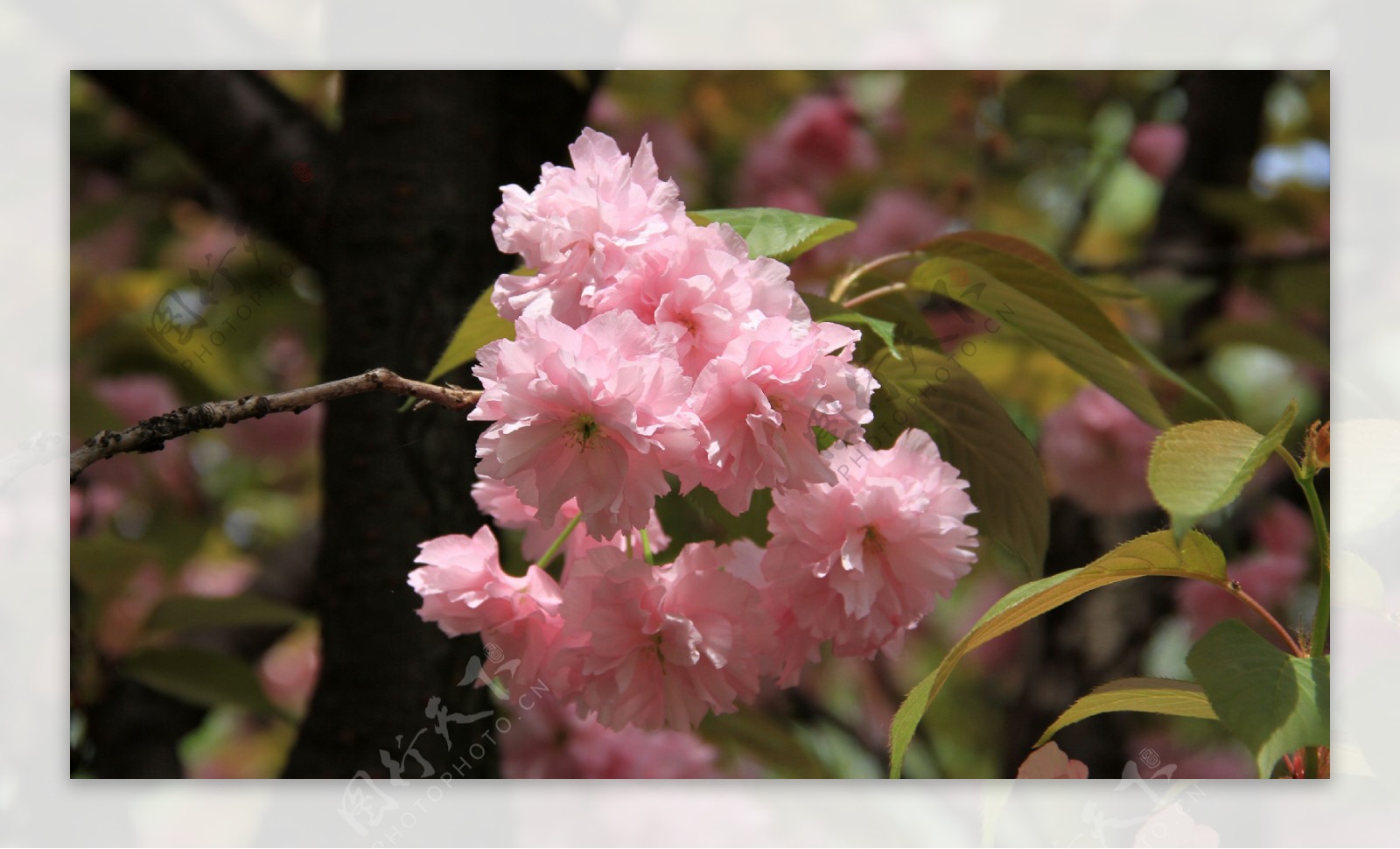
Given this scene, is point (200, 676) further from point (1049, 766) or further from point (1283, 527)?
point (1283, 527)

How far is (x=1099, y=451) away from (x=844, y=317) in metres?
0.80

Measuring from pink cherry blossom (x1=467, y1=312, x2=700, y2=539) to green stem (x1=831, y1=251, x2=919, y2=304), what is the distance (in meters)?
0.21

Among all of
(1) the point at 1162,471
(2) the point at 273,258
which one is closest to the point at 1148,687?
(1) the point at 1162,471

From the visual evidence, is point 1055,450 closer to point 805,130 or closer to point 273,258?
point 805,130

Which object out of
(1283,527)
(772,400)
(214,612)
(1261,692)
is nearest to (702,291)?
(772,400)

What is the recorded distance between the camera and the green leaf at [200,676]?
107cm

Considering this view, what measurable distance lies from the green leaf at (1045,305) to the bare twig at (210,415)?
0.31 metres

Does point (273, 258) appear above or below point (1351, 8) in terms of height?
below

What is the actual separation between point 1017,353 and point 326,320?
65 cm

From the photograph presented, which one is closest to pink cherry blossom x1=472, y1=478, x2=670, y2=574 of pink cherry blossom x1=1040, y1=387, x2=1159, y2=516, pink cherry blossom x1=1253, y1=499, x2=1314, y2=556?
pink cherry blossom x1=1040, y1=387, x2=1159, y2=516

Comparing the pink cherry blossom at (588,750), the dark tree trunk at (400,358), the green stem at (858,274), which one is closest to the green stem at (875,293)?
the green stem at (858,274)

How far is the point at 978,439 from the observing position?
0.65 m

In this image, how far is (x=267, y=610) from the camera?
3.55ft

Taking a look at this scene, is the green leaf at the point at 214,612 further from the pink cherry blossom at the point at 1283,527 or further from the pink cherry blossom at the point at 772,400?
the pink cherry blossom at the point at 1283,527
